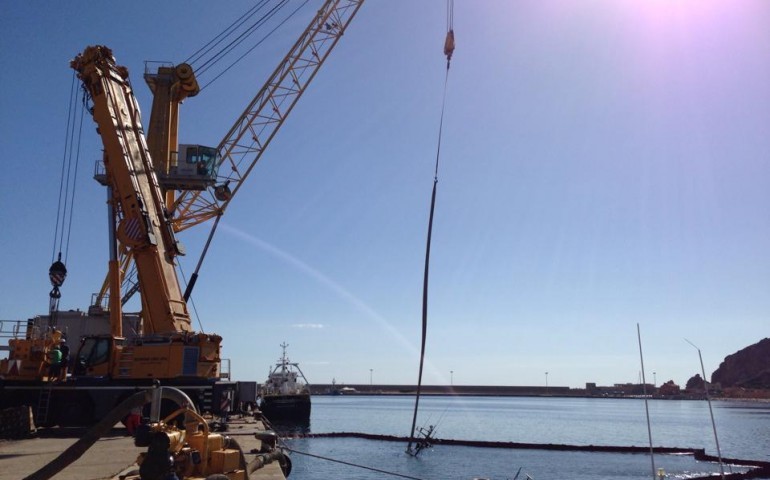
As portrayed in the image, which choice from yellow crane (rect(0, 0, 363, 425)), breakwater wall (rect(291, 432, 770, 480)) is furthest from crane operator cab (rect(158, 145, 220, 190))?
breakwater wall (rect(291, 432, 770, 480))

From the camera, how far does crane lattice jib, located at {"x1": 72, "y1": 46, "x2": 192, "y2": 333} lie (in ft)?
76.7

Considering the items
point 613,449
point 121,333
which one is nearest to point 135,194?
point 121,333

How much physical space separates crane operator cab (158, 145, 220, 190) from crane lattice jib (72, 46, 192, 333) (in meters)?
13.4

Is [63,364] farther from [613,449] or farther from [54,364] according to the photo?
[613,449]

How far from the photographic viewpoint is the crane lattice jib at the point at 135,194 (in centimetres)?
2338

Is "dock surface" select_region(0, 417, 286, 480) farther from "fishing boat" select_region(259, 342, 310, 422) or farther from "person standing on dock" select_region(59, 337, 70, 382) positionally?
"fishing boat" select_region(259, 342, 310, 422)

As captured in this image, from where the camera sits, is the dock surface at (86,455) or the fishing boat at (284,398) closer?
the dock surface at (86,455)

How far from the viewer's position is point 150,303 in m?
23.3

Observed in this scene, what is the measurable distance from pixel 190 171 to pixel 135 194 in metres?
16.1

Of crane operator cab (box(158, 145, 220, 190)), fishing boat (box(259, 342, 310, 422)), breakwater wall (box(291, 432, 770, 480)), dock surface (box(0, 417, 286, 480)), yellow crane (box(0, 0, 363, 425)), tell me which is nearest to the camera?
dock surface (box(0, 417, 286, 480))

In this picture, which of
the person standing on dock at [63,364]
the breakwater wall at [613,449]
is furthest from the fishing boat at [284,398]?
the person standing on dock at [63,364]

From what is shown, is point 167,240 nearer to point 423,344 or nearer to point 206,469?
point 206,469

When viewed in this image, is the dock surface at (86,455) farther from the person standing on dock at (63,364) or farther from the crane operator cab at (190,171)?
the crane operator cab at (190,171)

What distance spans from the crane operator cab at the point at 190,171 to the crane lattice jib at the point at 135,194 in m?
13.4
